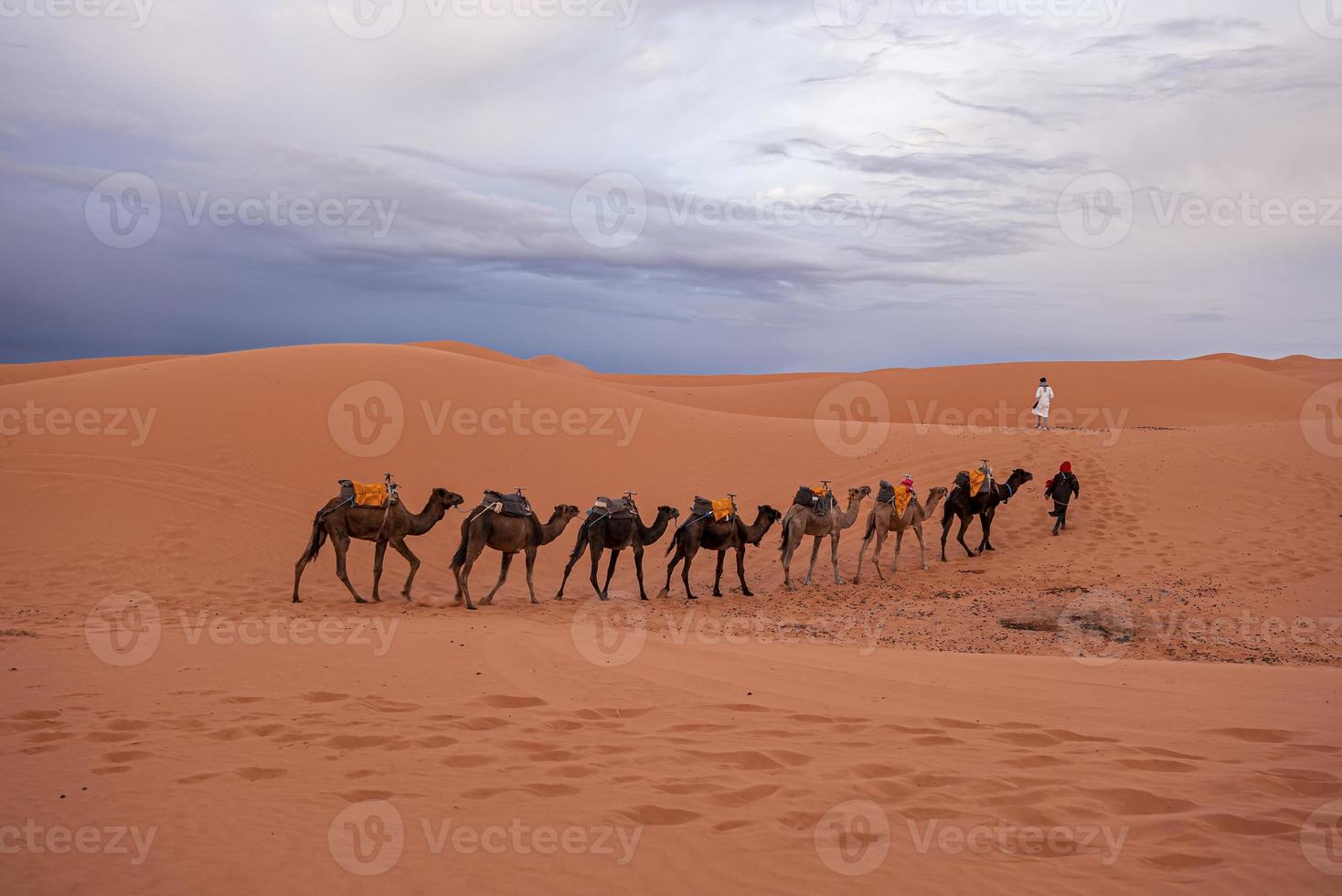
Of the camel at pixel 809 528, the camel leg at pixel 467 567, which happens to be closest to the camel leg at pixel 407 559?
the camel leg at pixel 467 567

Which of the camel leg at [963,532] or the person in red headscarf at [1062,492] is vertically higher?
the person in red headscarf at [1062,492]

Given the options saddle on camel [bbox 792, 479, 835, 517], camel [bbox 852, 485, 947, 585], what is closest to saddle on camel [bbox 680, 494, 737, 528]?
saddle on camel [bbox 792, 479, 835, 517]

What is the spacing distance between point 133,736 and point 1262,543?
17.4m

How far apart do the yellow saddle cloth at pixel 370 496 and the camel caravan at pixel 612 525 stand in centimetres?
1

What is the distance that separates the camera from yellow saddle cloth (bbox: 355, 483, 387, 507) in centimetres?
1433

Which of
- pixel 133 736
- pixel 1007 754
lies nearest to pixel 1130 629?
pixel 1007 754

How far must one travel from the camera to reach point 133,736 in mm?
6859

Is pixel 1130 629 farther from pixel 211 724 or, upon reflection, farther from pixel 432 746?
pixel 211 724

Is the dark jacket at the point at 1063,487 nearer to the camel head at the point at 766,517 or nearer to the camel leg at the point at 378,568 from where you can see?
the camel head at the point at 766,517

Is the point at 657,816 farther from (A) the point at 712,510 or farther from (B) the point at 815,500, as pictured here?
(B) the point at 815,500

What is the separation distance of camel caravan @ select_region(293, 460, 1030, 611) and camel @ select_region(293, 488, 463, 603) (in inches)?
0.6

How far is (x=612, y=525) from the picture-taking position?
614 inches

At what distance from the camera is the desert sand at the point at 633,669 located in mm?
4984

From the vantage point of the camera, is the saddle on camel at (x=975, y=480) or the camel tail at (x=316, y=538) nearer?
the camel tail at (x=316, y=538)
